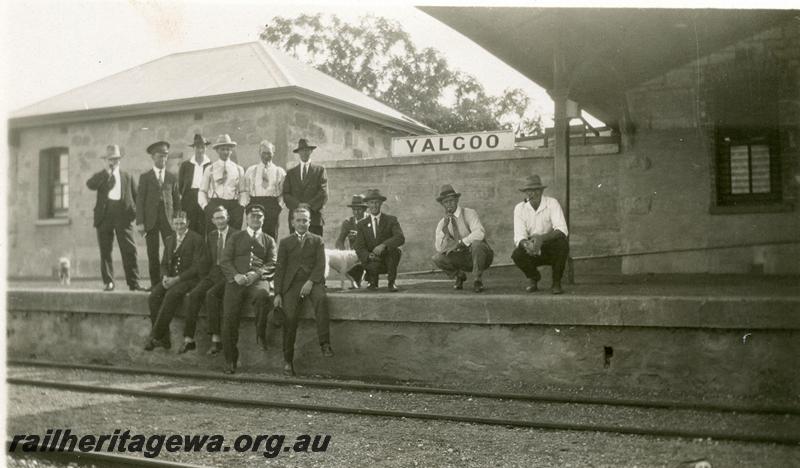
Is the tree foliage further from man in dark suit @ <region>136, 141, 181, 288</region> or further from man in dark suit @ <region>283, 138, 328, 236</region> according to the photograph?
man in dark suit @ <region>136, 141, 181, 288</region>

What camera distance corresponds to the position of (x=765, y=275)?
9.05m

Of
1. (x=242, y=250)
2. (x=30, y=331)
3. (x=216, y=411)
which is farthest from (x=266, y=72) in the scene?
(x=216, y=411)

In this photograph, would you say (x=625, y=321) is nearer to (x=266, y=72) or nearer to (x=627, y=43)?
(x=627, y=43)

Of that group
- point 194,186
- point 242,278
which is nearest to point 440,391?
point 242,278

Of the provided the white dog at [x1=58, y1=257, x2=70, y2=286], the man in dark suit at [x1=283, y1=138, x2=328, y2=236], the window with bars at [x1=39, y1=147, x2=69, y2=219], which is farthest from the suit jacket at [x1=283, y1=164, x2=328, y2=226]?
the white dog at [x1=58, y1=257, x2=70, y2=286]

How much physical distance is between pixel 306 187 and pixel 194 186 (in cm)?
142

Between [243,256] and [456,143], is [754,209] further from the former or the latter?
[243,256]

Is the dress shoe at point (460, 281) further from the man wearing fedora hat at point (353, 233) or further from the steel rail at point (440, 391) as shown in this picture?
the steel rail at point (440, 391)

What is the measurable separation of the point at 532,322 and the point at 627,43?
3828 mm

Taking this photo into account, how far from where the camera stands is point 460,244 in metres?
7.51

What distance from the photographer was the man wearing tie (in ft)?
24.4

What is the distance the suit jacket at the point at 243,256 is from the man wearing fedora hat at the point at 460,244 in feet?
6.28

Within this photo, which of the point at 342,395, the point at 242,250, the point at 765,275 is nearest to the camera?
the point at 342,395

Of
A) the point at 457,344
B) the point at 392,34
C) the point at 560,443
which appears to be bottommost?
the point at 560,443
